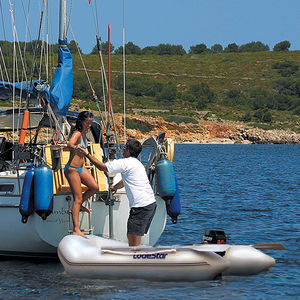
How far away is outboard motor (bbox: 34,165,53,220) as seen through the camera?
10.1 metres

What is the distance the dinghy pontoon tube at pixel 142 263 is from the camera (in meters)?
9.35

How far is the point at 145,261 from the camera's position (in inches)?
369

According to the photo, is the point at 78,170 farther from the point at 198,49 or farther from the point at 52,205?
the point at 198,49

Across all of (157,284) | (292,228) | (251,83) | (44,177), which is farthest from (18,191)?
(251,83)

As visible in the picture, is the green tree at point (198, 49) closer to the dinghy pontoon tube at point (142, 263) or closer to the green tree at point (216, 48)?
the green tree at point (216, 48)

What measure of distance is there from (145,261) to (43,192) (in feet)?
6.01

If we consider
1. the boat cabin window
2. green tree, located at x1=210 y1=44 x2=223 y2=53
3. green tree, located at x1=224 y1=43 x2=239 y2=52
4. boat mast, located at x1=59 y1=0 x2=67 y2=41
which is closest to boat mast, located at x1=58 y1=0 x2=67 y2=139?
boat mast, located at x1=59 y1=0 x2=67 y2=41

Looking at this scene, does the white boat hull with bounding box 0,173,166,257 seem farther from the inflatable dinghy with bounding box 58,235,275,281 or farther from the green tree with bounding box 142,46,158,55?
the green tree with bounding box 142,46,158,55

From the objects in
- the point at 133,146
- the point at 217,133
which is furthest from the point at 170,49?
the point at 133,146

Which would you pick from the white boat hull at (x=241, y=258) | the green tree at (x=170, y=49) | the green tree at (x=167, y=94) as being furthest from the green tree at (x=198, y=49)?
the white boat hull at (x=241, y=258)

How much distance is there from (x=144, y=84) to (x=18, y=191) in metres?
100.0

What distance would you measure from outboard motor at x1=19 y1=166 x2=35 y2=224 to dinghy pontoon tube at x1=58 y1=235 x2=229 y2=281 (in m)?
0.96

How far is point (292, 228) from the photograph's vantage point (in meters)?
15.5

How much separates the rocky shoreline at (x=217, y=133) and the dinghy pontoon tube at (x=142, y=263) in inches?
2903
